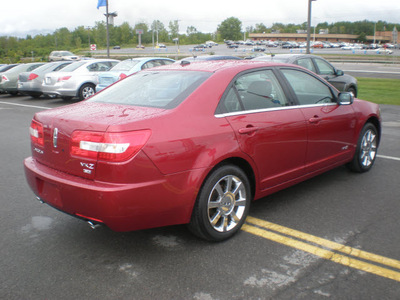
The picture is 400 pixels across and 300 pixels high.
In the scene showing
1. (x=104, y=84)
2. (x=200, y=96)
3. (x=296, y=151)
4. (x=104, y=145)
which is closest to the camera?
(x=104, y=145)

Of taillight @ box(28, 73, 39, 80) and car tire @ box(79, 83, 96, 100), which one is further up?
taillight @ box(28, 73, 39, 80)

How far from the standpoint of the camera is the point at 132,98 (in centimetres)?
399

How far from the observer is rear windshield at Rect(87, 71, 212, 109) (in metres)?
3.71

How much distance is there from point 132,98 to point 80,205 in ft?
4.08

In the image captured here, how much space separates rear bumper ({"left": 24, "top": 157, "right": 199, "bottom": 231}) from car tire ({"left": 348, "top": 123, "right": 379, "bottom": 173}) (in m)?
3.12

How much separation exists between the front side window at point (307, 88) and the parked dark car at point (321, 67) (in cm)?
627

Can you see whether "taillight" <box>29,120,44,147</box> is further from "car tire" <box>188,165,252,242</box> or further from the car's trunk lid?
"car tire" <box>188,165,252,242</box>

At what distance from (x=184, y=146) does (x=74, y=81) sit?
1303cm

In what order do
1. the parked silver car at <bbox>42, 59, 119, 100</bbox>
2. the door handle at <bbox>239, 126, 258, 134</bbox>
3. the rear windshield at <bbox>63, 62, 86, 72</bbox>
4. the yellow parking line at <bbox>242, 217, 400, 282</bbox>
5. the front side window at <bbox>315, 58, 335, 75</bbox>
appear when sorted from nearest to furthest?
1. the yellow parking line at <bbox>242, 217, 400, 282</bbox>
2. the door handle at <bbox>239, 126, 258, 134</bbox>
3. the front side window at <bbox>315, 58, 335, 75</bbox>
4. the parked silver car at <bbox>42, 59, 119, 100</bbox>
5. the rear windshield at <bbox>63, 62, 86, 72</bbox>

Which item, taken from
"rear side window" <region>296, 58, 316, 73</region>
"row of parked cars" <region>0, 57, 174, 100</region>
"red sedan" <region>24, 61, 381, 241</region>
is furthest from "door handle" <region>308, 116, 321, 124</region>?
"row of parked cars" <region>0, 57, 174, 100</region>

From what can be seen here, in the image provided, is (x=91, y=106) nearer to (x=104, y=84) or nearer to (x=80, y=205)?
(x=80, y=205)

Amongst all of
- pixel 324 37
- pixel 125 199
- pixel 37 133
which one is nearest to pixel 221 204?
pixel 125 199

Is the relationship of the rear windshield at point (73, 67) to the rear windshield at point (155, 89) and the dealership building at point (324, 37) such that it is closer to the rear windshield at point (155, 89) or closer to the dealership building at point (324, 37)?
the rear windshield at point (155, 89)

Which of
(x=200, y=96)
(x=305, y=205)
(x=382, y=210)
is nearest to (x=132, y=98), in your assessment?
(x=200, y=96)
